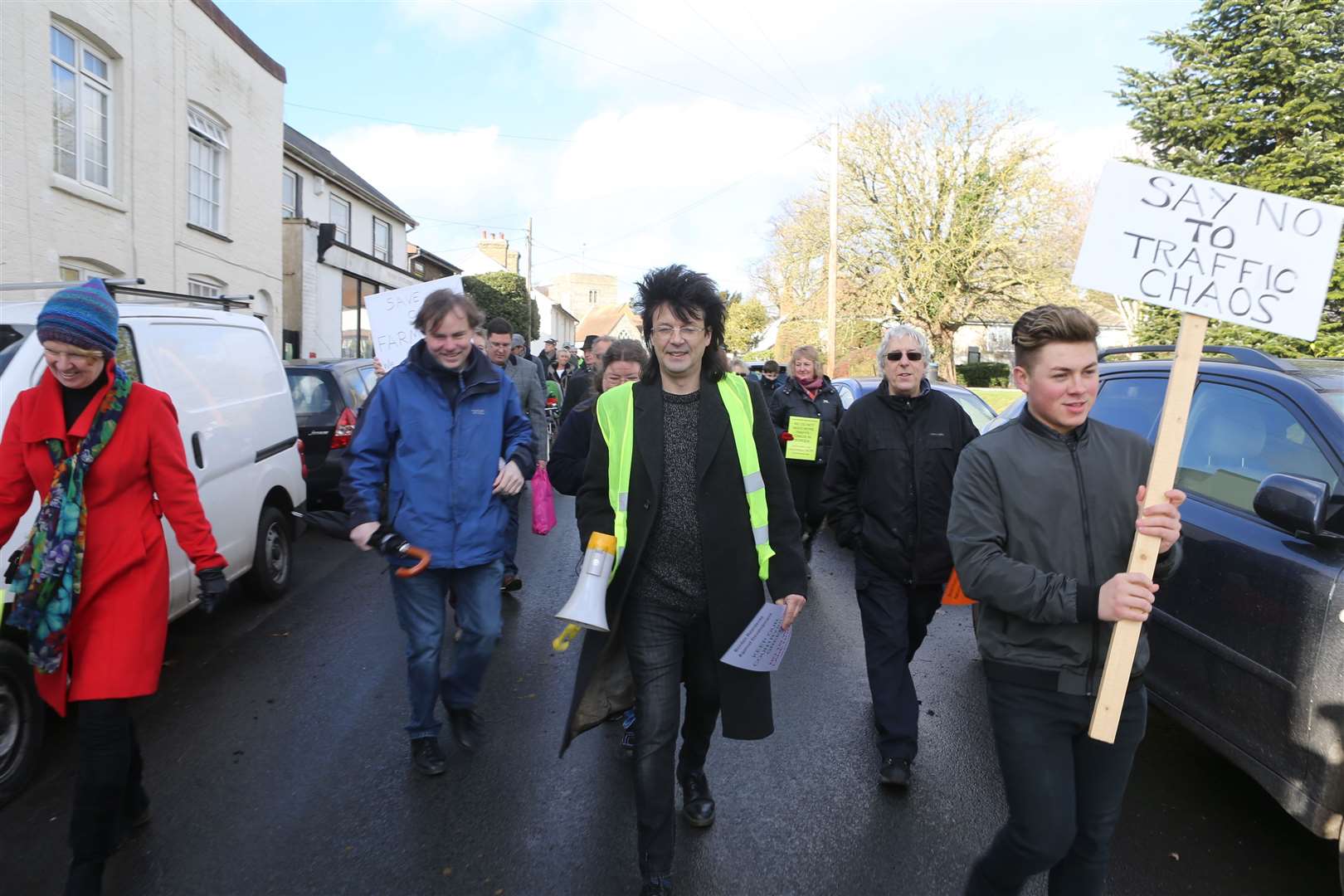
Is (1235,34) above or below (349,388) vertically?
above

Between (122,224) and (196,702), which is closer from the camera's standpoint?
(196,702)

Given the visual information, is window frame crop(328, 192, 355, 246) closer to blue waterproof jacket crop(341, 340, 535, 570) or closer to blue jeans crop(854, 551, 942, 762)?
blue waterproof jacket crop(341, 340, 535, 570)

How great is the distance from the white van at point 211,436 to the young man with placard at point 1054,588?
3610mm

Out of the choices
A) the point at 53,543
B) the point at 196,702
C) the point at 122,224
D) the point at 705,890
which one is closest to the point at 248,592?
the point at 196,702

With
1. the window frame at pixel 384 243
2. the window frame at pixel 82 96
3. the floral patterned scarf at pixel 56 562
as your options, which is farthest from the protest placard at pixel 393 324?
the window frame at pixel 384 243

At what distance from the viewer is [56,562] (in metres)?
2.76

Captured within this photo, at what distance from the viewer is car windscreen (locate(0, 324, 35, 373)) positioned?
418 cm

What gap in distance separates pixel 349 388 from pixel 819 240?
93.5 feet

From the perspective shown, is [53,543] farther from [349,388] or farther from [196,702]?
[349,388]

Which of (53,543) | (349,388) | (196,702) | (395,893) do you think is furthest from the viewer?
(349,388)

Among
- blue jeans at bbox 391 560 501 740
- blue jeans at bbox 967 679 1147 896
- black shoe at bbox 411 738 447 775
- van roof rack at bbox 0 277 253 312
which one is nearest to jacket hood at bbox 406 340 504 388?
blue jeans at bbox 391 560 501 740

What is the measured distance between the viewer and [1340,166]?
43.9ft

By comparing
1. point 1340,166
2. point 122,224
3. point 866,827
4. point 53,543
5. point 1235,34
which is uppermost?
point 1235,34

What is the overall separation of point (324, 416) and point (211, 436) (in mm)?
3353
